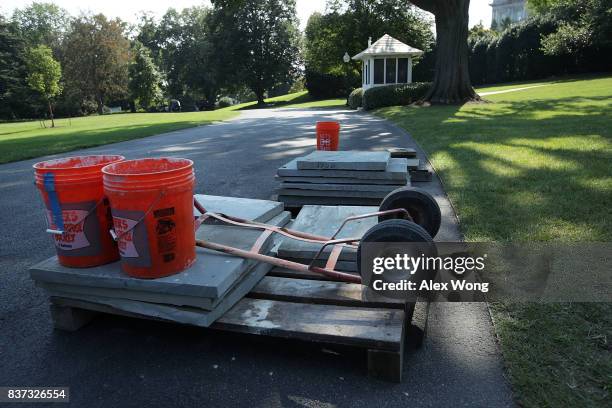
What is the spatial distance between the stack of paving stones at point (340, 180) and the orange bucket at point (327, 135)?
2.08m

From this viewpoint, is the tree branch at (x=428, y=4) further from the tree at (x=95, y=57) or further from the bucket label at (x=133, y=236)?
the tree at (x=95, y=57)

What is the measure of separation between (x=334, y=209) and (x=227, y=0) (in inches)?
737

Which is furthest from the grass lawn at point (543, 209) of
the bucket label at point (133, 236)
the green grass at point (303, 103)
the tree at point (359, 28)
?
the tree at point (359, 28)

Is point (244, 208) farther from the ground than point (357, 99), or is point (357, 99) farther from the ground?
point (357, 99)

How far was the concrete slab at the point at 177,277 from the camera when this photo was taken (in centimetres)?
261

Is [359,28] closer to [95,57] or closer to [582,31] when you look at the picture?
[582,31]

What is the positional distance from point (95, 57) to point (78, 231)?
6042cm

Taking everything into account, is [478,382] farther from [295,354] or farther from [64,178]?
[64,178]

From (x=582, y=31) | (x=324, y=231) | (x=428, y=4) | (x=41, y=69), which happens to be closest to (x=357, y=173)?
(x=324, y=231)

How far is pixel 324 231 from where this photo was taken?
3.87 m

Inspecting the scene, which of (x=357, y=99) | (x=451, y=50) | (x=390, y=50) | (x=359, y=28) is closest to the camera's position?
(x=451, y=50)

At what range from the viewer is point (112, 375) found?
102 inches

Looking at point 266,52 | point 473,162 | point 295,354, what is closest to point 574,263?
point 295,354

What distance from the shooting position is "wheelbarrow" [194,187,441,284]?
2.91 metres
